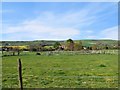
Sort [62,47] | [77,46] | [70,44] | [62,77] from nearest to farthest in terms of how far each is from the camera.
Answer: [62,77] → [70,44] → [62,47] → [77,46]

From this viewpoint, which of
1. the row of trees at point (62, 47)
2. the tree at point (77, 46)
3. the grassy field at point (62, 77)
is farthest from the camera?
the tree at point (77, 46)

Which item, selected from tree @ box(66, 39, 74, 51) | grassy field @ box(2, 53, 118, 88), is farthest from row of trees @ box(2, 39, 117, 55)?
grassy field @ box(2, 53, 118, 88)

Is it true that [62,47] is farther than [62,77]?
Yes

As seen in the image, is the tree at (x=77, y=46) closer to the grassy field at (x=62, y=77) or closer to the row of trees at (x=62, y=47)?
the row of trees at (x=62, y=47)

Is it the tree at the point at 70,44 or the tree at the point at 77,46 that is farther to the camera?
the tree at the point at 77,46

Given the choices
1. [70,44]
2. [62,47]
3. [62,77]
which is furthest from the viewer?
[62,47]

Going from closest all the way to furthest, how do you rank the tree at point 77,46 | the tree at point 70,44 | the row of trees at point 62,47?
the tree at point 70,44, the row of trees at point 62,47, the tree at point 77,46

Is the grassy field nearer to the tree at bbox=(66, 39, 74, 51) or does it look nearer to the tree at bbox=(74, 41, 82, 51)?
the tree at bbox=(66, 39, 74, 51)

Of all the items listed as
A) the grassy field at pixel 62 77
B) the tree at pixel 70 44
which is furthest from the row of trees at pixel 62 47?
the grassy field at pixel 62 77

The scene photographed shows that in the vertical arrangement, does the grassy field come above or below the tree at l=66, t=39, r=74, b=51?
below

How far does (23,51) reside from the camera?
40.8m

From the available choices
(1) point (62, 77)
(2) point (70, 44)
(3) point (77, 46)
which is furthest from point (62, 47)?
(1) point (62, 77)

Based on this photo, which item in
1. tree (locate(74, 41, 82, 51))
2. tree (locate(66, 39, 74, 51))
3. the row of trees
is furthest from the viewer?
tree (locate(74, 41, 82, 51))

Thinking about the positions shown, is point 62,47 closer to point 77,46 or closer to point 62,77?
point 77,46
